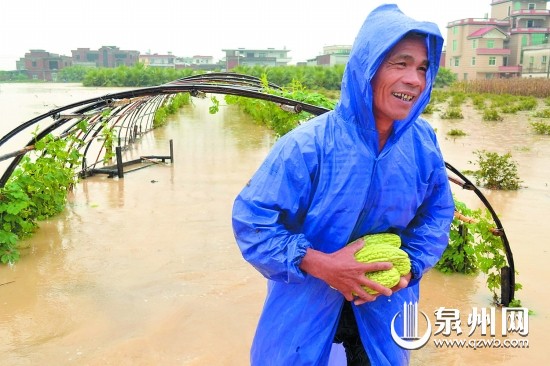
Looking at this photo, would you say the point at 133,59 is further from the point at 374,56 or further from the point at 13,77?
the point at 374,56

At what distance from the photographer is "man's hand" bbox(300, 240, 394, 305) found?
63.0 inches

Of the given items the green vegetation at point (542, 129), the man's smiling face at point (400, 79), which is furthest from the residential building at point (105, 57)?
the man's smiling face at point (400, 79)

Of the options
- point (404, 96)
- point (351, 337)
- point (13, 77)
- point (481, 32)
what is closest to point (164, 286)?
point (351, 337)

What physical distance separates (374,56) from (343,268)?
0.66m

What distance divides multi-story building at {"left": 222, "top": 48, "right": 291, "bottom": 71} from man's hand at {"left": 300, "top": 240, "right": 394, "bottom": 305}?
6813cm

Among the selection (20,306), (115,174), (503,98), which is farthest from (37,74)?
(20,306)

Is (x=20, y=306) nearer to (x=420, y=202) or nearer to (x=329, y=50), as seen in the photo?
(x=420, y=202)

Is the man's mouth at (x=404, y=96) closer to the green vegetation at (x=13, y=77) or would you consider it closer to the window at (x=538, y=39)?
the window at (x=538, y=39)

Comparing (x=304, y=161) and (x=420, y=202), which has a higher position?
(x=304, y=161)

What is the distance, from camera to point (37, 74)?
70875mm

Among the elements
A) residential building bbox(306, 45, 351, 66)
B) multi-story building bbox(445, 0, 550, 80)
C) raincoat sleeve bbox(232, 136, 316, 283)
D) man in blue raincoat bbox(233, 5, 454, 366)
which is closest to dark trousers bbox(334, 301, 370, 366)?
man in blue raincoat bbox(233, 5, 454, 366)

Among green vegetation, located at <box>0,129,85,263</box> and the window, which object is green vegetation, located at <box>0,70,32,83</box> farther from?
green vegetation, located at <box>0,129,85,263</box>

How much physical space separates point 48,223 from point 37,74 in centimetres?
7219

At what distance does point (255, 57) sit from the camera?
2825 inches
